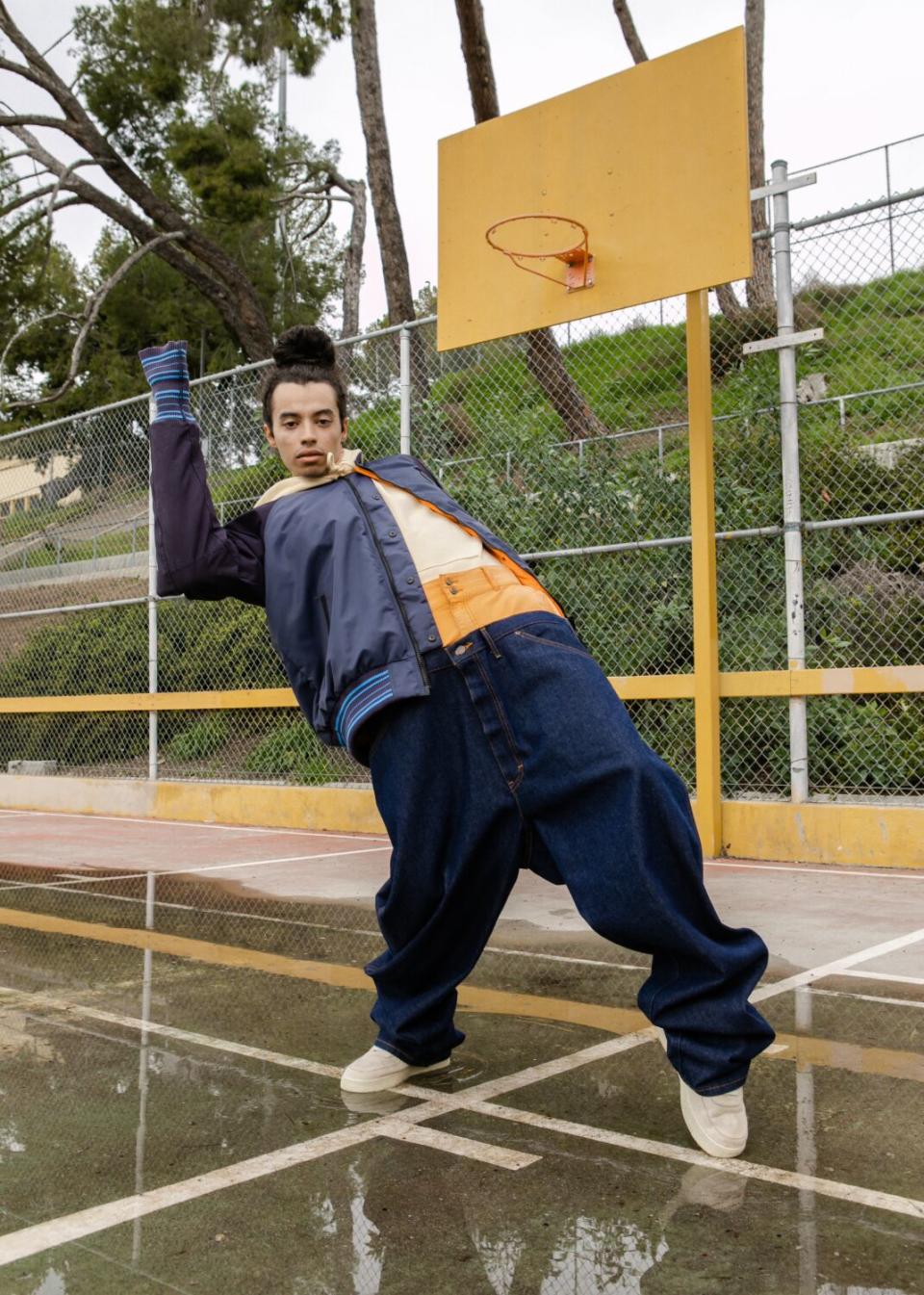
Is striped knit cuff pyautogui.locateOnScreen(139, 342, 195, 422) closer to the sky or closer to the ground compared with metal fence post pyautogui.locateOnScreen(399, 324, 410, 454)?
closer to the ground

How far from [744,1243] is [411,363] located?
734cm

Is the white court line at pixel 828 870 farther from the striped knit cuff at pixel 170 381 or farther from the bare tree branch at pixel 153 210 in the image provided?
the bare tree branch at pixel 153 210

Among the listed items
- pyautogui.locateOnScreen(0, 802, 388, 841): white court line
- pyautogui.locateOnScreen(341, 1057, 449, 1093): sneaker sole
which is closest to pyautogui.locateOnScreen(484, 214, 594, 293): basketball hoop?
pyautogui.locateOnScreen(0, 802, 388, 841): white court line

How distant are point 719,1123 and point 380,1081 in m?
0.86

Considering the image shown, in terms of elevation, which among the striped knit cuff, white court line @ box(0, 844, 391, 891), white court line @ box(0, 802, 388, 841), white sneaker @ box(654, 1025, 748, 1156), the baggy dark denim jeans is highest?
the striped knit cuff

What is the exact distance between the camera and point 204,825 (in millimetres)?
9805

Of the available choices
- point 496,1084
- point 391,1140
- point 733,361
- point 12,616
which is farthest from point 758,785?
point 12,616

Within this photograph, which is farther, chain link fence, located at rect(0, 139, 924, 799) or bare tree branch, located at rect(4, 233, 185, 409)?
bare tree branch, located at rect(4, 233, 185, 409)

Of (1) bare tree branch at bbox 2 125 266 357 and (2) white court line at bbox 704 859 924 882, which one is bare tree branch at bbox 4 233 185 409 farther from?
(2) white court line at bbox 704 859 924 882

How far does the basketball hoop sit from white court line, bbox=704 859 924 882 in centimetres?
333

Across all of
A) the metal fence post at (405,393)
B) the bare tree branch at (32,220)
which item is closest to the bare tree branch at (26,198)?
the bare tree branch at (32,220)

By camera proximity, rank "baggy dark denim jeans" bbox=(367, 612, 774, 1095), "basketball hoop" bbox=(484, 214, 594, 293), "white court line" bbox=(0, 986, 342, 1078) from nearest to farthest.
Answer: "baggy dark denim jeans" bbox=(367, 612, 774, 1095)
"white court line" bbox=(0, 986, 342, 1078)
"basketball hoop" bbox=(484, 214, 594, 293)

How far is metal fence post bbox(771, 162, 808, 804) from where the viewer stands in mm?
7137

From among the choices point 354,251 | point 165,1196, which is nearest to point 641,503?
point 165,1196
